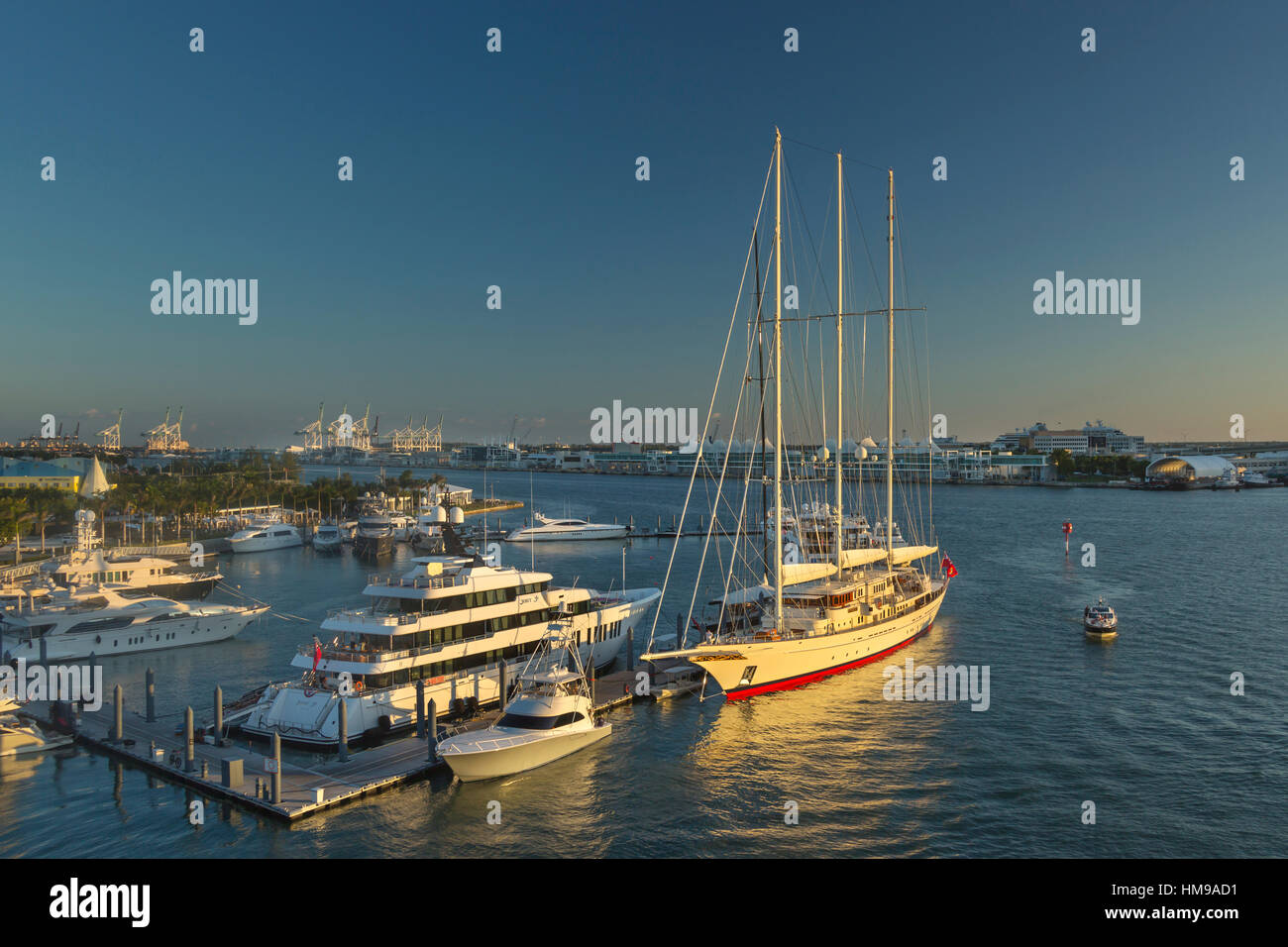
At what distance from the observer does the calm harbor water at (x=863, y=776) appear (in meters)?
16.4

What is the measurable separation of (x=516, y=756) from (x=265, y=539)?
183ft

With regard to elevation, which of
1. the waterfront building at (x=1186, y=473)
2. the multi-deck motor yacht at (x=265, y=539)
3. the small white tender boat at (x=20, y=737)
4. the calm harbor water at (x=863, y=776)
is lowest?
the calm harbor water at (x=863, y=776)

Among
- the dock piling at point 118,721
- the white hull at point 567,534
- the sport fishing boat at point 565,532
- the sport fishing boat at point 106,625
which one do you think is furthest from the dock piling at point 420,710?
the sport fishing boat at point 565,532

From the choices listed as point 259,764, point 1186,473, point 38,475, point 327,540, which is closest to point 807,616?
point 259,764

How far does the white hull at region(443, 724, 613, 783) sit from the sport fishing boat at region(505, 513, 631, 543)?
5835cm

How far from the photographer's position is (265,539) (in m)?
67.2

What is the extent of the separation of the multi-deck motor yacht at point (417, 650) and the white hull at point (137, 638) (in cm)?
1197

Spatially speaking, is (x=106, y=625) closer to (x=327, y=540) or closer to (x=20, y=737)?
(x=20, y=737)

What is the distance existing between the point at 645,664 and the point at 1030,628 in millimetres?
18243

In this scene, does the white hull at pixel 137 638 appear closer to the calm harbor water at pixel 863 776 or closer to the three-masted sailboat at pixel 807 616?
the calm harbor water at pixel 863 776

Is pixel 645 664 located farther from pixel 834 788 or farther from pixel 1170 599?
pixel 1170 599

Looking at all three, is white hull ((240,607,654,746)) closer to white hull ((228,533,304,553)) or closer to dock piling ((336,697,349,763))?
dock piling ((336,697,349,763))

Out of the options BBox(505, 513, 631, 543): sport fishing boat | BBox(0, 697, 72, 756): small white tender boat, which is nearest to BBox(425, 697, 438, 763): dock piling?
BBox(0, 697, 72, 756): small white tender boat

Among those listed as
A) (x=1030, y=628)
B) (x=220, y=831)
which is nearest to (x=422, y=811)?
(x=220, y=831)
